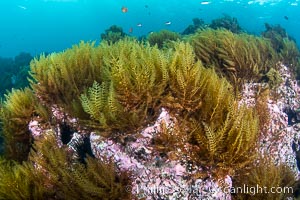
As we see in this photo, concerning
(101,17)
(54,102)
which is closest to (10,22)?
(101,17)

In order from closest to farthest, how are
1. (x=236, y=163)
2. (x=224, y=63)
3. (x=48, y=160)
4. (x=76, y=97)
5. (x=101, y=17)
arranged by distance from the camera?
(x=236, y=163)
(x=48, y=160)
(x=76, y=97)
(x=224, y=63)
(x=101, y=17)

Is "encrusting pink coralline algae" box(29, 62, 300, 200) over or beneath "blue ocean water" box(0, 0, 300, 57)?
beneath

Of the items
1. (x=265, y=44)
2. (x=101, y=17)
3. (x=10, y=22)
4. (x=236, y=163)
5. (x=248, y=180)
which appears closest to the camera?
(x=236, y=163)

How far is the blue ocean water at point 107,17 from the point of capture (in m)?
48.2

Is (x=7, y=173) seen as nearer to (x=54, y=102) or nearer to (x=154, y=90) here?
(x=54, y=102)

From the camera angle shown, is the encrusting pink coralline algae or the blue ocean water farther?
the blue ocean water

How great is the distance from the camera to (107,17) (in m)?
85.9

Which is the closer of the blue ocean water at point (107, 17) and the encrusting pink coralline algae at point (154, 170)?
the encrusting pink coralline algae at point (154, 170)

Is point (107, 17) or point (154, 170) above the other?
point (107, 17)

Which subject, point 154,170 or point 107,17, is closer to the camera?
point 154,170

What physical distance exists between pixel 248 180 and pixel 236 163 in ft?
1.88

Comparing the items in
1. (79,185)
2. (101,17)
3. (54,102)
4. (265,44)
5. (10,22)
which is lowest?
(79,185)

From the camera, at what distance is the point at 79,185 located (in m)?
4.22

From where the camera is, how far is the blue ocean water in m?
48.2
